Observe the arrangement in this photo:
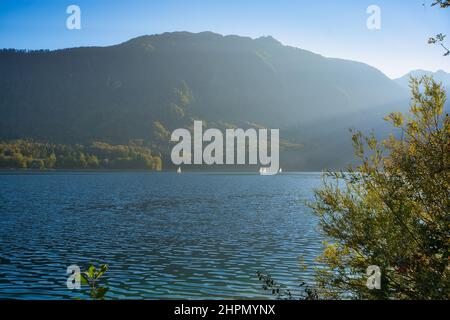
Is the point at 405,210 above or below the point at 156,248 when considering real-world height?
above

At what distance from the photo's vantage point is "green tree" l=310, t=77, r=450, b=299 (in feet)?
47.7

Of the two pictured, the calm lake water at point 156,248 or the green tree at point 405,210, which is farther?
the calm lake water at point 156,248

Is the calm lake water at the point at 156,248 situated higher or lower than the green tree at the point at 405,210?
lower

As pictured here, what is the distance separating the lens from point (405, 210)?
15.4 m

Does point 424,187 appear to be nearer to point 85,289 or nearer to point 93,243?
point 85,289

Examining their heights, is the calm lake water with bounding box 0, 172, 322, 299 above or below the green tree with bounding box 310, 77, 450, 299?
below

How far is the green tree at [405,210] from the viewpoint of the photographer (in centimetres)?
1454

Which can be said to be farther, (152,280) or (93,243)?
(93,243)

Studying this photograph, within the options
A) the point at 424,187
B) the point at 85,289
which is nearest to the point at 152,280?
the point at 85,289

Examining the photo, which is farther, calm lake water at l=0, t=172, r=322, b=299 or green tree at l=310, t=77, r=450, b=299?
calm lake water at l=0, t=172, r=322, b=299

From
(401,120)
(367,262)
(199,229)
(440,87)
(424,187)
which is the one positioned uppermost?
A: (440,87)

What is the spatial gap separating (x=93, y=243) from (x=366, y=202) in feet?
154

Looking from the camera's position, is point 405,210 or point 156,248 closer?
point 405,210
